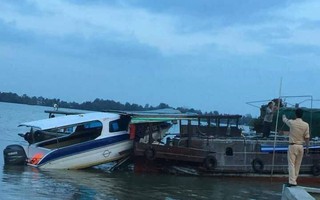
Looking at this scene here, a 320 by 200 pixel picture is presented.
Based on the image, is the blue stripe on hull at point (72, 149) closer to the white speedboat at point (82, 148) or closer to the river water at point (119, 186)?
the white speedboat at point (82, 148)

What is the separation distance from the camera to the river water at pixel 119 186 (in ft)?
51.3

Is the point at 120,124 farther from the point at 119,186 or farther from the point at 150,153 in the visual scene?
the point at 119,186

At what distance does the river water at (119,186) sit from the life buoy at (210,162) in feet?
1.47

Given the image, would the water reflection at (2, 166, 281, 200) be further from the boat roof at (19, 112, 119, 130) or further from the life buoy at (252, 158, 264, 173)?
the boat roof at (19, 112, 119, 130)

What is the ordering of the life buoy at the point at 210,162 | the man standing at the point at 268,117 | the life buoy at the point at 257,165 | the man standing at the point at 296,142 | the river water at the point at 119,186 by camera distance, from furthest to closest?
the man standing at the point at 268,117, the life buoy at the point at 257,165, the life buoy at the point at 210,162, the river water at the point at 119,186, the man standing at the point at 296,142

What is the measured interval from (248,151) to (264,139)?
4.11ft

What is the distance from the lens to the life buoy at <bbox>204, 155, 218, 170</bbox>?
827 inches

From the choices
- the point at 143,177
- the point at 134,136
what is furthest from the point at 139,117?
the point at 143,177

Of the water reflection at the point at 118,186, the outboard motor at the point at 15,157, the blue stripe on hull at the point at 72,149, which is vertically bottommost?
the water reflection at the point at 118,186

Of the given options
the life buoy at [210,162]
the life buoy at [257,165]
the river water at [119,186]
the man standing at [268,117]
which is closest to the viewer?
the river water at [119,186]

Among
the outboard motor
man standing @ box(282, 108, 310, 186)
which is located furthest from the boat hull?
man standing @ box(282, 108, 310, 186)

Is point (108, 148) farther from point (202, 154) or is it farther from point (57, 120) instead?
point (202, 154)

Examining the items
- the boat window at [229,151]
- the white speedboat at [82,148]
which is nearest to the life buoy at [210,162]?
the boat window at [229,151]

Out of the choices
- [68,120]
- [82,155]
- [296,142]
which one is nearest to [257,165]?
[82,155]
